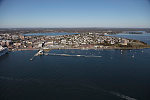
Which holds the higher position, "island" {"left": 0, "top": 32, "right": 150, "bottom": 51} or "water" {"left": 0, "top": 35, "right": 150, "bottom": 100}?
"island" {"left": 0, "top": 32, "right": 150, "bottom": 51}

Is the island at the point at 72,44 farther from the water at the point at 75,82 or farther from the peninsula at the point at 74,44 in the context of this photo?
the water at the point at 75,82

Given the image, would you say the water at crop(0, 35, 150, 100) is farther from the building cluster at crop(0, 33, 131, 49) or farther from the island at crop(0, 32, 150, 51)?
the building cluster at crop(0, 33, 131, 49)

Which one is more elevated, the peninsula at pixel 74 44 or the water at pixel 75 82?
the peninsula at pixel 74 44

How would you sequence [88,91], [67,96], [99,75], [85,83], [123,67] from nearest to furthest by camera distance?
[67,96] → [88,91] → [85,83] → [99,75] → [123,67]

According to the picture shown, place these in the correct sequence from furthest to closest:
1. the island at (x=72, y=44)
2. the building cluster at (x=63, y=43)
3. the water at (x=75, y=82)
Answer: the building cluster at (x=63, y=43)
the island at (x=72, y=44)
the water at (x=75, y=82)

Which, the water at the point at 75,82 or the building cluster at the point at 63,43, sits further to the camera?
the building cluster at the point at 63,43

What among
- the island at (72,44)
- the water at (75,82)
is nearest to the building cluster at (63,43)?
the island at (72,44)

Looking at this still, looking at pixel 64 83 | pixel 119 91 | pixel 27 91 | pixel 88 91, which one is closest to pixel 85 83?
pixel 88 91

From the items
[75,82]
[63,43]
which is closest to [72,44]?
[63,43]

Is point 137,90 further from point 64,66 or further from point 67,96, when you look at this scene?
point 64,66

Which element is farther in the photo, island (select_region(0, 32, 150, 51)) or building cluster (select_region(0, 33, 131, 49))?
building cluster (select_region(0, 33, 131, 49))

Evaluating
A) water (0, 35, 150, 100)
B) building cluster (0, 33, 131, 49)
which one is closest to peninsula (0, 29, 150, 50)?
building cluster (0, 33, 131, 49)
